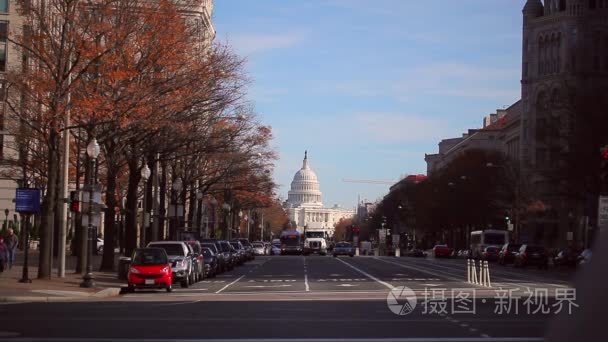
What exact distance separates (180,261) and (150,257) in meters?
2.87

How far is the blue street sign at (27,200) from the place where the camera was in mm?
32781

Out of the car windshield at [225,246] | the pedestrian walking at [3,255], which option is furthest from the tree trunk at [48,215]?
the car windshield at [225,246]

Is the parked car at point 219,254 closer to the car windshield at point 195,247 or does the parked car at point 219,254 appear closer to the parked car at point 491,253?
the car windshield at point 195,247

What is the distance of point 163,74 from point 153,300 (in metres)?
12.7

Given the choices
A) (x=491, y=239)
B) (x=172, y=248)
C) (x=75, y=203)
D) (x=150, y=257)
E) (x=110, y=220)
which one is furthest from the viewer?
(x=491, y=239)

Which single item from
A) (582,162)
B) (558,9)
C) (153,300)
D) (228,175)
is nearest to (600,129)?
(582,162)

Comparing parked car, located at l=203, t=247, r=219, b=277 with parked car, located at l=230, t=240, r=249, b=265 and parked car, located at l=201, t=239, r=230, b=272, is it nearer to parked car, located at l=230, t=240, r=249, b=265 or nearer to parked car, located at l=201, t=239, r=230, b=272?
parked car, located at l=201, t=239, r=230, b=272

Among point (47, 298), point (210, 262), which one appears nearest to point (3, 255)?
point (210, 262)

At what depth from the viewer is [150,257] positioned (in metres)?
34.4

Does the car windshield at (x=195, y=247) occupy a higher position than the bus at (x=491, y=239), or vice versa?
the bus at (x=491, y=239)

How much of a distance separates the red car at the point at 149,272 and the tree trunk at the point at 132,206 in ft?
35.9

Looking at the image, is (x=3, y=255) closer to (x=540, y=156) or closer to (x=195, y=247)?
(x=195, y=247)

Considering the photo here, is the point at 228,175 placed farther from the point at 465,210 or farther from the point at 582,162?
the point at 465,210

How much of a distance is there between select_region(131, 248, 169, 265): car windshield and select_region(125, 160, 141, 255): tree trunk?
10.5 metres
